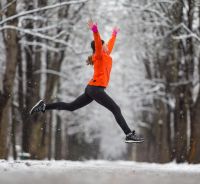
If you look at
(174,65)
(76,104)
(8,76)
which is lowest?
(76,104)

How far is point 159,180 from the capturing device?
7973mm

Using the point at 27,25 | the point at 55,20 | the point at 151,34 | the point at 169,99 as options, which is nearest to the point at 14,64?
the point at 27,25

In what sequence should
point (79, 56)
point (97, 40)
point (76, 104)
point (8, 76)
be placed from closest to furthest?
1. point (97, 40)
2. point (76, 104)
3. point (8, 76)
4. point (79, 56)

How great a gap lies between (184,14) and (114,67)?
24.3 m

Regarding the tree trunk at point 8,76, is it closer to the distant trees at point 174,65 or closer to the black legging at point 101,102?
the distant trees at point 174,65

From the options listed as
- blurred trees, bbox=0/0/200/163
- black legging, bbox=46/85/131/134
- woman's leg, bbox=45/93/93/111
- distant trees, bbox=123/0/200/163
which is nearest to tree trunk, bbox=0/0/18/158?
blurred trees, bbox=0/0/200/163

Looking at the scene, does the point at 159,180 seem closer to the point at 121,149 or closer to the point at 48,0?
the point at 48,0

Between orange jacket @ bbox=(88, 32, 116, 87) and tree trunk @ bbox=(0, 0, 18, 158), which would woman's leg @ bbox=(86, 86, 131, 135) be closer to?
orange jacket @ bbox=(88, 32, 116, 87)

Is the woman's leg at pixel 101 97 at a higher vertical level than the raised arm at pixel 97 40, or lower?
lower

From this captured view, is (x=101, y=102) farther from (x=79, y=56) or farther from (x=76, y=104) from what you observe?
(x=79, y=56)

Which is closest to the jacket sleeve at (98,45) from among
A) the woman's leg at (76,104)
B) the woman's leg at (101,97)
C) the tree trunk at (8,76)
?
the woman's leg at (101,97)

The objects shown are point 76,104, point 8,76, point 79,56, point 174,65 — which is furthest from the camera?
point 79,56

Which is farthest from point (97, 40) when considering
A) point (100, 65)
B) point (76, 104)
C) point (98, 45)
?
point (76, 104)

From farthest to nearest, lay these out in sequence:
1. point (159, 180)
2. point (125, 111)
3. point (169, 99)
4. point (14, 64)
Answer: point (125, 111), point (169, 99), point (14, 64), point (159, 180)
